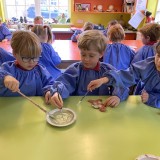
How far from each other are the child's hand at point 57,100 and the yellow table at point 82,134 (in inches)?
1.8

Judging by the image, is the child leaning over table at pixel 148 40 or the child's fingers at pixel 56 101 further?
the child leaning over table at pixel 148 40

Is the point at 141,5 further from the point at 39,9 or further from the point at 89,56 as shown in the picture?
the point at 89,56

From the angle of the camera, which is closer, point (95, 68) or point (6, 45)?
point (95, 68)

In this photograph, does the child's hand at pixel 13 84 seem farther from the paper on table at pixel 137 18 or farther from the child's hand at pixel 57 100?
the paper on table at pixel 137 18

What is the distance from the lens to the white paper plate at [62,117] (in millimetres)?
859

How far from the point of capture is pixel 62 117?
91 cm

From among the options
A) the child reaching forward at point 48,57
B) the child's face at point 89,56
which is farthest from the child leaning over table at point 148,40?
the child's face at point 89,56

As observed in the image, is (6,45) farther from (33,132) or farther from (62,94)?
(33,132)

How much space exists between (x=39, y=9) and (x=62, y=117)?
4.28 m

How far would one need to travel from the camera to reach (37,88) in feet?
4.25

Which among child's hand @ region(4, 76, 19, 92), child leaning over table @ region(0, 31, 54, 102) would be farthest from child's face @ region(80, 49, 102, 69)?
child's hand @ region(4, 76, 19, 92)

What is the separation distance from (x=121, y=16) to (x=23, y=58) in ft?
13.5

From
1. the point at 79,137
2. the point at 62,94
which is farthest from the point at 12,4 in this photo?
the point at 79,137

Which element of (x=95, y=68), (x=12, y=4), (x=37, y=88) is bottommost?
(x=37, y=88)
